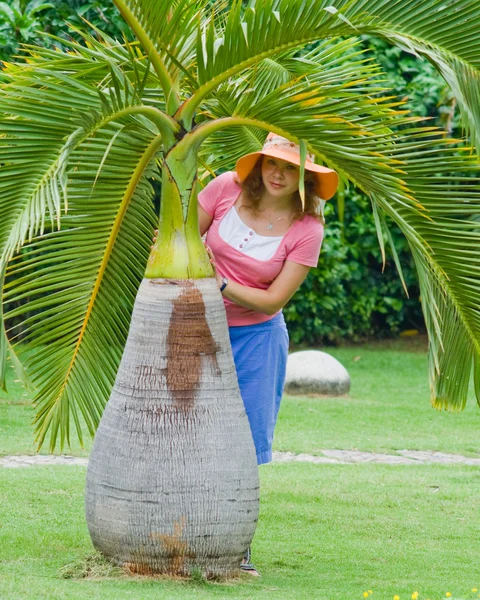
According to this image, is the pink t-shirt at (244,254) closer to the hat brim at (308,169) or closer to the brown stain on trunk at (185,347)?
the hat brim at (308,169)

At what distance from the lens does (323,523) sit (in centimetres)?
602

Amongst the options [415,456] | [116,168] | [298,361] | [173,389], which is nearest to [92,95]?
[116,168]

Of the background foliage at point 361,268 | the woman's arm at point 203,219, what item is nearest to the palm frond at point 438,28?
the woman's arm at point 203,219

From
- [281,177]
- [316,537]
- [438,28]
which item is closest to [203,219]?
[281,177]

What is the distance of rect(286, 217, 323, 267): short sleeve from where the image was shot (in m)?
4.65

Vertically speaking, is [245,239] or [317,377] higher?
[245,239]

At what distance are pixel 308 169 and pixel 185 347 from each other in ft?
3.19

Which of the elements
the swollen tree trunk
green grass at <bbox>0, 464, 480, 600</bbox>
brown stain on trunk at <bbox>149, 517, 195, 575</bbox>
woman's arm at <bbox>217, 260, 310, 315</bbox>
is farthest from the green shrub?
brown stain on trunk at <bbox>149, 517, 195, 575</bbox>

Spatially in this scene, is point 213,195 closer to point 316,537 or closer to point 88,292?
point 88,292

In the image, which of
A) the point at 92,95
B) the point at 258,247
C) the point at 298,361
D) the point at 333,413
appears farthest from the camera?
the point at 298,361

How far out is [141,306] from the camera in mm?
4461

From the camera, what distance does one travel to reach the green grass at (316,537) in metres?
4.33

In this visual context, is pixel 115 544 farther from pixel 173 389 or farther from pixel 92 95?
pixel 92 95

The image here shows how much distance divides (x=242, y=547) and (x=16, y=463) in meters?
3.18
